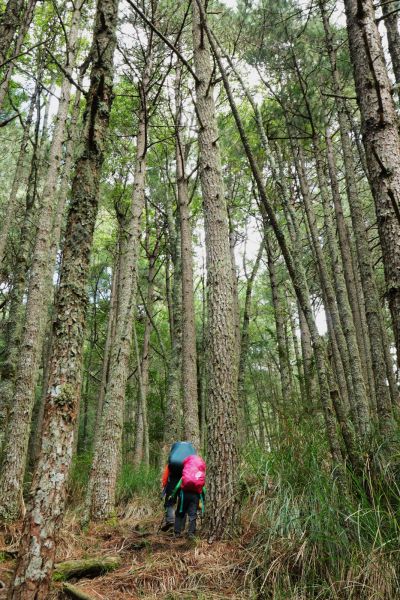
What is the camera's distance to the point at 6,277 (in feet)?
48.2

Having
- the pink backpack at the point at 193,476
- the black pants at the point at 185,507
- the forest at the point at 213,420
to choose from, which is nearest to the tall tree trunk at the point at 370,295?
the forest at the point at 213,420

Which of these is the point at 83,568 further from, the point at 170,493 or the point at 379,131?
the point at 379,131

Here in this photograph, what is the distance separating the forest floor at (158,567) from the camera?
2.86m

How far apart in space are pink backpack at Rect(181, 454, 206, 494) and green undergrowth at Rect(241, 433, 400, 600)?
0.77 meters

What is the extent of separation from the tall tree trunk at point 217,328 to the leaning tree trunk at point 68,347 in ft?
4.11

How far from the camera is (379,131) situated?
2865 millimetres

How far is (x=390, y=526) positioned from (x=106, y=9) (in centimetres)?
456

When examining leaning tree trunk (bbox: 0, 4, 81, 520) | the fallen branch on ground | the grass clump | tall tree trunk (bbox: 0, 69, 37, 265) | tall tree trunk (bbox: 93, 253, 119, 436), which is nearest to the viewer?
the fallen branch on ground

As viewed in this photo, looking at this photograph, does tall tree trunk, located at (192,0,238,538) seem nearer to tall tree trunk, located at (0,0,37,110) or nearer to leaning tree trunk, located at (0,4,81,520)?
tall tree trunk, located at (0,0,37,110)

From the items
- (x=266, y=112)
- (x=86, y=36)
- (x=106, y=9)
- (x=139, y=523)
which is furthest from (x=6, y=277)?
(x=106, y=9)

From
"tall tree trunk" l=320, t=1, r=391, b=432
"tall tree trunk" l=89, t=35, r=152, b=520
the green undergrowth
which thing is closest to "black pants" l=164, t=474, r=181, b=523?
"tall tree trunk" l=89, t=35, r=152, b=520

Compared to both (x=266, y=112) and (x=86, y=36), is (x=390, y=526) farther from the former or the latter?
(x=86, y=36)

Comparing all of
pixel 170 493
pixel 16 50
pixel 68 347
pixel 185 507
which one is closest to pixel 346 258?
pixel 170 493

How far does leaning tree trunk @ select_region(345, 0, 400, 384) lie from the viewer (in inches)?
103
